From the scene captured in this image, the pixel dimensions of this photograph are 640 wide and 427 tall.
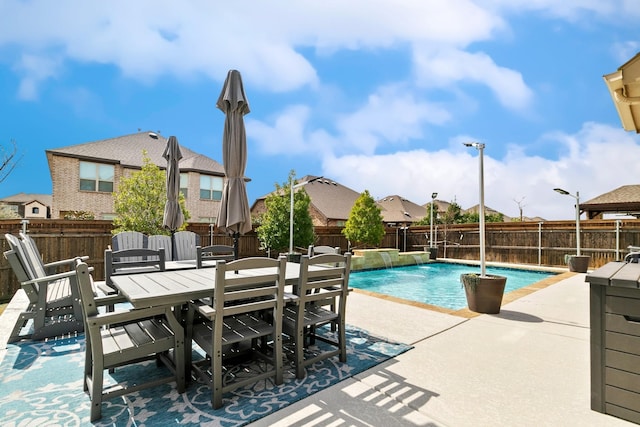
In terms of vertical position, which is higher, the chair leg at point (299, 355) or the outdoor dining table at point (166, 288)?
the outdoor dining table at point (166, 288)

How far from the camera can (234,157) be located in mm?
4586

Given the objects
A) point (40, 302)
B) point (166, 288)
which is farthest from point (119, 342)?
point (40, 302)

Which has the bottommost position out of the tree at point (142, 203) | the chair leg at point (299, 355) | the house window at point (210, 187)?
the chair leg at point (299, 355)

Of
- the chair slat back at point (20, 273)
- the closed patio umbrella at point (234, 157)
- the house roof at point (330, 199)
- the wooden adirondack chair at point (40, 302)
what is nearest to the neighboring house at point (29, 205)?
the house roof at point (330, 199)

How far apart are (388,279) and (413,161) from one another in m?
21.0

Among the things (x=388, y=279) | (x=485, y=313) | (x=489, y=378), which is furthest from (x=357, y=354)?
(x=388, y=279)

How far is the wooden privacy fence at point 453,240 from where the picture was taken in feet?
24.6

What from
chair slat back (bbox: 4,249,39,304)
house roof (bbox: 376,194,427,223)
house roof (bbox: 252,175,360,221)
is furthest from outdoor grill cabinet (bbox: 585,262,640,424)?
house roof (bbox: 376,194,427,223)

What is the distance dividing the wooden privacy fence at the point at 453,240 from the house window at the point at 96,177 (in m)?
6.81

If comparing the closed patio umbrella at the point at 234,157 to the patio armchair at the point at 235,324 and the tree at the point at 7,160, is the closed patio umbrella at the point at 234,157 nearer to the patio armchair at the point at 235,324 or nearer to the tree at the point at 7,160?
the patio armchair at the point at 235,324

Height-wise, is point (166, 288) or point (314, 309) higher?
point (166, 288)

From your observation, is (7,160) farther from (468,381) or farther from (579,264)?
(579,264)

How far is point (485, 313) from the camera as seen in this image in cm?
474

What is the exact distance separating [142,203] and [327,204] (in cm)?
1653
